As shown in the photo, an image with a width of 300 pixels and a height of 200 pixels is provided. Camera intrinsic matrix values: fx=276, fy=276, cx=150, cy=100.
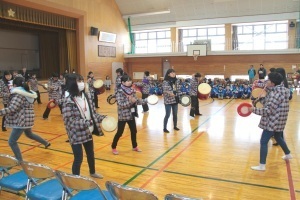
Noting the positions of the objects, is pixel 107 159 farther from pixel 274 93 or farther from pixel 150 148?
pixel 274 93

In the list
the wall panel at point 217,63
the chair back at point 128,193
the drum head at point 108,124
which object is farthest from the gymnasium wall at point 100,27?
the chair back at point 128,193

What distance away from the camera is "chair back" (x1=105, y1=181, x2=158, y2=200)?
2450 millimetres

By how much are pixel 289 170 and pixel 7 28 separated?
20.3 metres

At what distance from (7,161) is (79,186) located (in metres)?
1.26

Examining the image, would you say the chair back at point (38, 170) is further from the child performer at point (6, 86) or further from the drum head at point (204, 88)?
the drum head at point (204, 88)

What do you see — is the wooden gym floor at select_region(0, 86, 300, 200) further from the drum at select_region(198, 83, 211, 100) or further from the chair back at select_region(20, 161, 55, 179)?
the chair back at select_region(20, 161, 55, 179)

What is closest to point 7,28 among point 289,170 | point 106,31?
point 106,31

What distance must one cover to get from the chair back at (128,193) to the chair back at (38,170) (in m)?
0.80

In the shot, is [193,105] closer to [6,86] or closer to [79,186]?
[6,86]

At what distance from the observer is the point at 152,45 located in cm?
2653

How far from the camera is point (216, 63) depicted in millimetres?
22562

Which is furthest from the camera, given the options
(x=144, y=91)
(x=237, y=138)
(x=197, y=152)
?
(x=144, y=91)

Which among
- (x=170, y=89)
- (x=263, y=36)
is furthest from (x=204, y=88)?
(x=263, y=36)

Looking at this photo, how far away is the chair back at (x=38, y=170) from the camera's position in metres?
3.04
